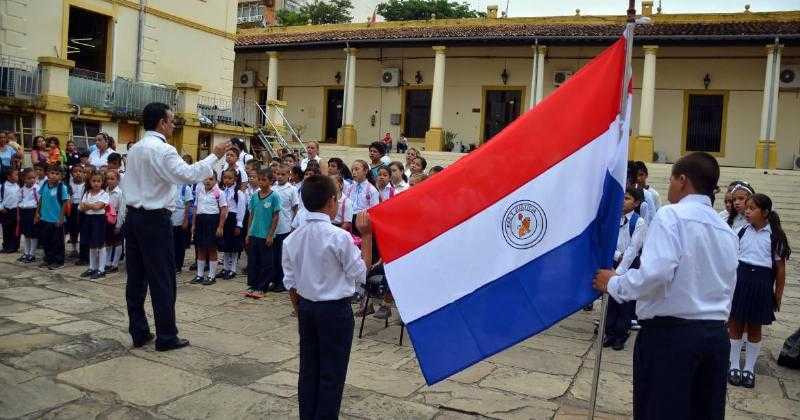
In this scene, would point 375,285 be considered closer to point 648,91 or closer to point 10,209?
point 10,209

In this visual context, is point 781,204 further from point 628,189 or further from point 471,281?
point 471,281

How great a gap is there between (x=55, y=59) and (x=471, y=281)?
14284 mm

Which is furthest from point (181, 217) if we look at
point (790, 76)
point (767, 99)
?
point (790, 76)

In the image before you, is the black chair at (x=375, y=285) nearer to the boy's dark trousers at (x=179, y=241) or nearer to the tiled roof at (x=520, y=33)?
the boy's dark trousers at (x=179, y=241)

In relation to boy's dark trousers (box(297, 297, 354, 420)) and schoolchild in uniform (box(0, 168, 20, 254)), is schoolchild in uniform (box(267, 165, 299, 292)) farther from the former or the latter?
boy's dark trousers (box(297, 297, 354, 420))

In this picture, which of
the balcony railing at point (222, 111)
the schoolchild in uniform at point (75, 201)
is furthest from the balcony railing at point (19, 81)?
the schoolchild in uniform at point (75, 201)

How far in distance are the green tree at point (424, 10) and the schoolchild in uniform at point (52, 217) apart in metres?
32.1

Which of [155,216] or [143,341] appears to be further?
[143,341]

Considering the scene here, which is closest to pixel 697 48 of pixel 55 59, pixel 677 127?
pixel 677 127

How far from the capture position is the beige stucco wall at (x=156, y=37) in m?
16.2

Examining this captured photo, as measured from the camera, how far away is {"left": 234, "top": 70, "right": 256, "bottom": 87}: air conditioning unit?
2842cm

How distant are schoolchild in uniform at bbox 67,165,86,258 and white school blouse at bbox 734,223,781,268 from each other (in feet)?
27.0

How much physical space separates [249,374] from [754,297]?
4.13 m

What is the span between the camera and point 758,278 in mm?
5277
